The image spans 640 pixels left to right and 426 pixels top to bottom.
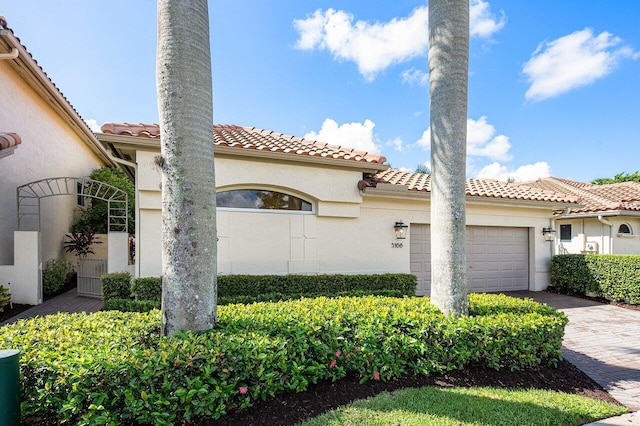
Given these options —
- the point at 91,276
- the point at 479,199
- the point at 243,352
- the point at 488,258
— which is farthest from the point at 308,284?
the point at 91,276

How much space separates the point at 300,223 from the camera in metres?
9.16

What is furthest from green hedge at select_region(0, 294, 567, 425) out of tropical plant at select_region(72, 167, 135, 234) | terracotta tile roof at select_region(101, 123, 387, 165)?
tropical plant at select_region(72, 167, 135, 234)

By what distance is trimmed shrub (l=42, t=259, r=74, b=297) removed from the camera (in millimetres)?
10195

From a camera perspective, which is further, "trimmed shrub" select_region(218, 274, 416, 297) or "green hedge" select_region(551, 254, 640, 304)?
"green hedge" select_region(551, 254, 640, 304)

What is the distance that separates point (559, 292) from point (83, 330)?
574 inches

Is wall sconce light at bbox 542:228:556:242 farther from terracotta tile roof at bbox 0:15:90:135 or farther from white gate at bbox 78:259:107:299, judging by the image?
terracotta tile roof at bbox 0:15:90:135

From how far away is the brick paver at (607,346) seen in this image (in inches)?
185

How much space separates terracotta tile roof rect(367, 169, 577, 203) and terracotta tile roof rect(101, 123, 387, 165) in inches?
40.2

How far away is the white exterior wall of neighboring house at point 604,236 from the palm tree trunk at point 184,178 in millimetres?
16102

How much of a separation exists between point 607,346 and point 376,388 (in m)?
5.70

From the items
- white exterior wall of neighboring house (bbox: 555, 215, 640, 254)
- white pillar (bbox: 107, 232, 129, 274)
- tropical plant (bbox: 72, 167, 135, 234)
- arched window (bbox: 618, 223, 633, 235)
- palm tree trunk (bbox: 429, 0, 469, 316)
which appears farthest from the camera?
tropical plant (bbox: 72, 167, 135, 234)

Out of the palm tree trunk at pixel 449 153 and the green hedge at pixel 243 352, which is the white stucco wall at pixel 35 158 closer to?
the green hedge at pixel 243 352

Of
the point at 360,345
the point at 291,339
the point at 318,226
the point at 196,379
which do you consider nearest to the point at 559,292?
the point at 318,226

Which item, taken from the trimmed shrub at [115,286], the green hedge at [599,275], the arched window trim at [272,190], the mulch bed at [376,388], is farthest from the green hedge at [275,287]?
the green hedge at [599,275]
